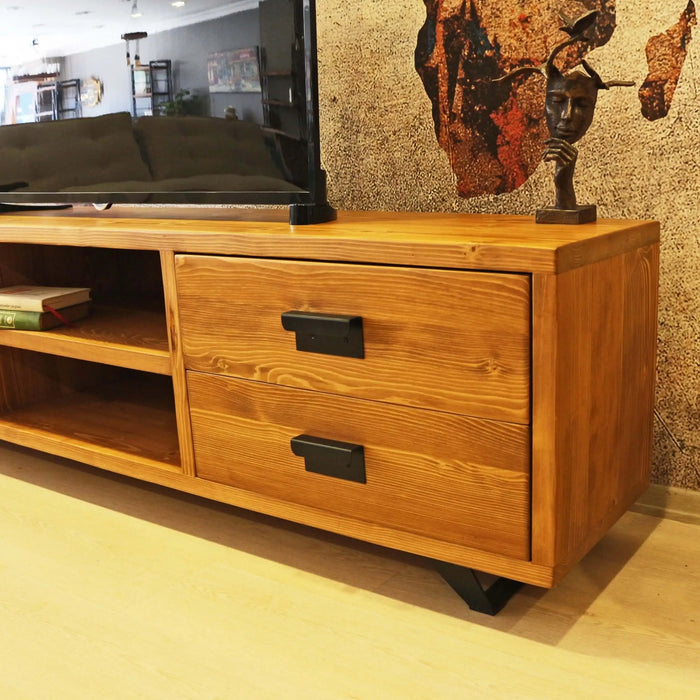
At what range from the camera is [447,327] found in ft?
3.43

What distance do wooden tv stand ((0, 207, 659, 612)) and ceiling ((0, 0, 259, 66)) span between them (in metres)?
0.38

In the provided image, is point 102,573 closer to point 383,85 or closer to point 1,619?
point 1,619

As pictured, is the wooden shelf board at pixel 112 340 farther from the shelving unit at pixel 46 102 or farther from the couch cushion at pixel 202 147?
the shelving unit at pixel 46 102

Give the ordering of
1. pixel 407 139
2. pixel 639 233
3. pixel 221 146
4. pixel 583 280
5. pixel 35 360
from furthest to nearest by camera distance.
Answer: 1. pixel 35 360
2. pixel 407 139
3. pixel 221 146
4. pixel 639 233
5. pixel 583 280

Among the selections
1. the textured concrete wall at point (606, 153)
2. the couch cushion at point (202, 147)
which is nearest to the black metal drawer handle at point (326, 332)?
the couch cushion at point (202, 147)

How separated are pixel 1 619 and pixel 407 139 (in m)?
1.11

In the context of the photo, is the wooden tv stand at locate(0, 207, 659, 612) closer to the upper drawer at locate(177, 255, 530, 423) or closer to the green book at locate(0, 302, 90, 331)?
the upper drawer at locate(177, 255, 530, 423)

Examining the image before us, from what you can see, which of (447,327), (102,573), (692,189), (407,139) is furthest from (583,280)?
(102,573)

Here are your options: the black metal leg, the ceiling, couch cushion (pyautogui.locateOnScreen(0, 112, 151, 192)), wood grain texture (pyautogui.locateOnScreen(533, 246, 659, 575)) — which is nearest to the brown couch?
couch cushion (pyautogui.locateOnScreen(0, 112, 151, 192))

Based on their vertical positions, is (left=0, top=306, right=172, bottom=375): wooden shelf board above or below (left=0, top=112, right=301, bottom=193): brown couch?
below

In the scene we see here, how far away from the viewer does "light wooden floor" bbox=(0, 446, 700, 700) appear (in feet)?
3.31

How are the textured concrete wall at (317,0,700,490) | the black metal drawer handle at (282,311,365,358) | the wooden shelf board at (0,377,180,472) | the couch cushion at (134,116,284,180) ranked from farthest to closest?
the wooden shelf board at (0,377,180,472) → the couch cushion at (134,116,284,180) → the textured concrete wall at (317,0,700,490) → the black metal drawer handle at (282,311,365,358)

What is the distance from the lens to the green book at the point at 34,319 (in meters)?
1.66

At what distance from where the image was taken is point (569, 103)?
1.17 m
